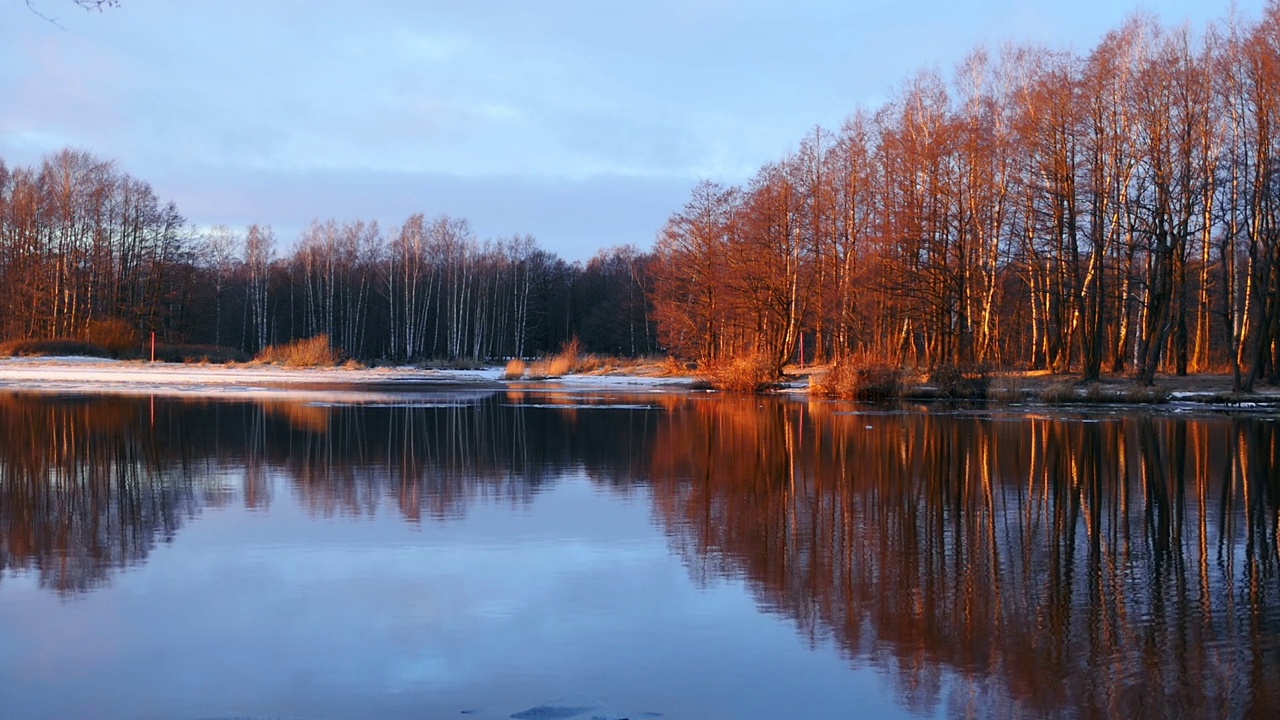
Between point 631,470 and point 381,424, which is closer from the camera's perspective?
point 631,470

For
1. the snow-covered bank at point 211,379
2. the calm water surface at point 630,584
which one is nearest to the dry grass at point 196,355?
the snow-covered bank at point 211,379

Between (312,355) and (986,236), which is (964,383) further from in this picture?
(312,355)

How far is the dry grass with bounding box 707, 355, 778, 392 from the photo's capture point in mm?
38500

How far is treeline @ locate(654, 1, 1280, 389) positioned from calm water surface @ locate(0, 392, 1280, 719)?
74.1 feet

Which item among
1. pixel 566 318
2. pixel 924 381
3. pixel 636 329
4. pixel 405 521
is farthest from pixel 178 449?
pixel 566 318

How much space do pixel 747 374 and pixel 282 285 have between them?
6418 centimetres

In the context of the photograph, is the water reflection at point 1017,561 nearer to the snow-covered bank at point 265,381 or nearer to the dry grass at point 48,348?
the snow-covered bank at point 265,381

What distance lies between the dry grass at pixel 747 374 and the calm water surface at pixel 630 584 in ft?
75.1

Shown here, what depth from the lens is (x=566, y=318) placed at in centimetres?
10256

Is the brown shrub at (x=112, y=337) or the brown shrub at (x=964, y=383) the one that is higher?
the brown shrub at (x=112, y=337)

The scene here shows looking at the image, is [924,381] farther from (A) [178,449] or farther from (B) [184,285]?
(B) [184,285]

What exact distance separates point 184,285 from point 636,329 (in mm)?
36647

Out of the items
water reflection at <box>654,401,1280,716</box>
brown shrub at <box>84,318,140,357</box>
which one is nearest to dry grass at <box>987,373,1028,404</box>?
water reflection at <box>654,401,1280,716</box>

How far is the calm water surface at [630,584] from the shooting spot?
16.8ft
